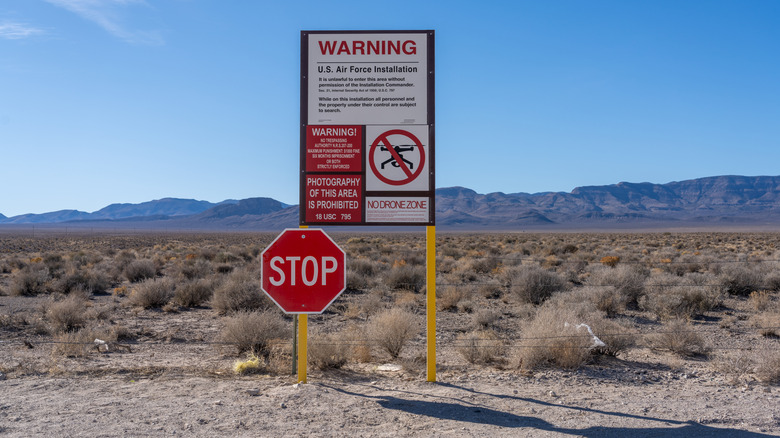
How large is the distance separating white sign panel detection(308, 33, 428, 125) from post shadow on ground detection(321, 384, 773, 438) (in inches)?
131

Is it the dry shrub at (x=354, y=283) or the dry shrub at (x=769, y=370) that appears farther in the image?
the dry shrub at (x=354, y=283)

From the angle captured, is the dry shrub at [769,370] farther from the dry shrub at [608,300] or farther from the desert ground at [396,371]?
the dry shrub at [608,300]

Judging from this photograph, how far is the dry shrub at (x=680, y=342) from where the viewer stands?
28.2 feet

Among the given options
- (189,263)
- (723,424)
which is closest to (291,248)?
(723,424)

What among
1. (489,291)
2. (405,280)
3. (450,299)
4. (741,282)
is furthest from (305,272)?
(741,282)

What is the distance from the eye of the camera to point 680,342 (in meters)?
8.57

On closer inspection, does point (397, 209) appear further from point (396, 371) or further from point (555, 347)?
point (555, 347)

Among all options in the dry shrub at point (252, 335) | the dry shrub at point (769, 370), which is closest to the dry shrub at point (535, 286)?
the dry shrub at point (769, 370)

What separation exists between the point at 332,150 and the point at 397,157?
81 cm

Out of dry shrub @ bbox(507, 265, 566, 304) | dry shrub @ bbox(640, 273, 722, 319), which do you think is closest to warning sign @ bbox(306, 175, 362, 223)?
dry shrub @ bbox(640, 273, 722, 319)

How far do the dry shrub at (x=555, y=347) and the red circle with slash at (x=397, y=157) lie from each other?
2883 mm

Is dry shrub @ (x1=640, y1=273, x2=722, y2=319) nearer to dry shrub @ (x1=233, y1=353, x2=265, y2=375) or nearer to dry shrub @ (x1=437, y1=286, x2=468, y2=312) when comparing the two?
dry shrub @ (x1=437, y1=286, x2=468, y2=312)

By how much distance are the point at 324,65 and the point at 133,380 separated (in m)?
4.48

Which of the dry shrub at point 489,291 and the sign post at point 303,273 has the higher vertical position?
the sign post at point 303,273
